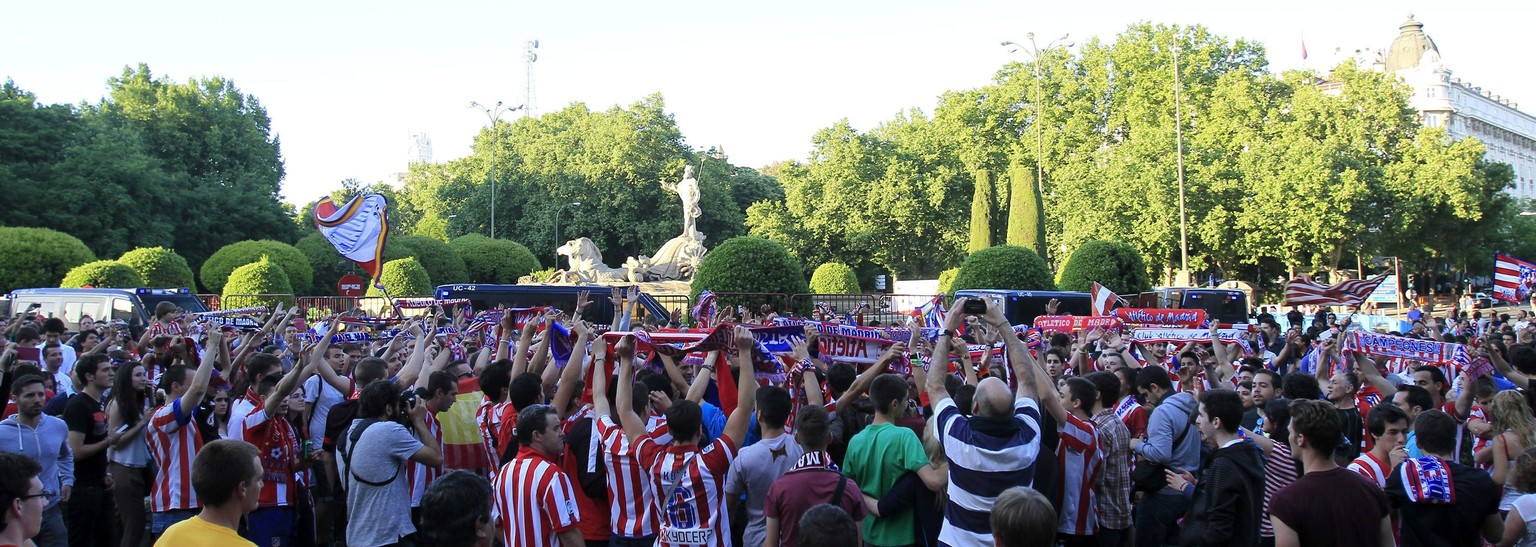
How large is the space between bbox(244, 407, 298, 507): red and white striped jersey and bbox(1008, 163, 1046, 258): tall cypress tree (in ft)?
125

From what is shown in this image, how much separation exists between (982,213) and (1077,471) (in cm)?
4046

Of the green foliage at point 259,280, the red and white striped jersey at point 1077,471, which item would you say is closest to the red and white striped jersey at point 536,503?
the red and white striped jersey at point 1077,471

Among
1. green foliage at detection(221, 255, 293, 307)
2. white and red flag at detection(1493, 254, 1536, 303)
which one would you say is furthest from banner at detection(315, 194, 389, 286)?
green foliage at detection(221, 255, 293, 307)

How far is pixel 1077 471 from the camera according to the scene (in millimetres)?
5703

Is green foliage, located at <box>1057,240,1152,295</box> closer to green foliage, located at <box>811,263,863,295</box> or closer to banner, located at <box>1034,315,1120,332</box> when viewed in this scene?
green foliage, located at <box>811,263,863,295</box>

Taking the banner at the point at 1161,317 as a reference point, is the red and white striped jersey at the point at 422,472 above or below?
below

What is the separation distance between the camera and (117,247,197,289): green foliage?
30.5m

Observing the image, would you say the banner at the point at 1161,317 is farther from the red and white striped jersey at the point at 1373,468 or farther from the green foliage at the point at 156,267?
the green foliage at the point at 156,267

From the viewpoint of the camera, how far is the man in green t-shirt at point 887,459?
5.21m

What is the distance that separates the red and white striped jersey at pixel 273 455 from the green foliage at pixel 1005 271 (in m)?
24.9

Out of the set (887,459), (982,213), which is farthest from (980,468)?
(982,213)

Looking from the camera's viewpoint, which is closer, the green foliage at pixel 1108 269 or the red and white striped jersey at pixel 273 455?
the red and white striped jersey at pixel 273 455

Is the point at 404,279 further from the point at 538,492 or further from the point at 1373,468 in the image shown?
the point at 1373,468

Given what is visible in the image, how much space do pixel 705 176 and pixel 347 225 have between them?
4515 cm
